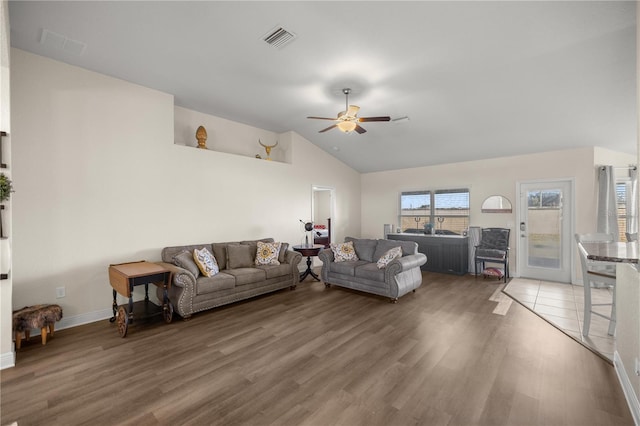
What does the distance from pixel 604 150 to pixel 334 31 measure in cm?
552

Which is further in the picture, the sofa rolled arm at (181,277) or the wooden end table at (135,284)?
the sofa rolled arm at (181,277)

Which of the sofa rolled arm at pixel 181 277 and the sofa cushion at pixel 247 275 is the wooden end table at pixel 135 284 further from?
the sofa cushion at pixel 247 275

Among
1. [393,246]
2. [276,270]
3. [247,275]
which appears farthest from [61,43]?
[393,246]

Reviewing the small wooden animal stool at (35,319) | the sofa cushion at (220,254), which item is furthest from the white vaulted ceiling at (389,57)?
the small wooden animal stool at (35,319)

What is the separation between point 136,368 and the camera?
99.0 inches

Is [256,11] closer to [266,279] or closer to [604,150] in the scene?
[266,279]

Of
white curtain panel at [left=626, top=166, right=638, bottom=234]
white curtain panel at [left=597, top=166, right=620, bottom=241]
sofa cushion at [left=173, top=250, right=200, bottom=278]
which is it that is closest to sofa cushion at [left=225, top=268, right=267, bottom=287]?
sofa cushion at [left=173, top=250, right=200, bottom=278]

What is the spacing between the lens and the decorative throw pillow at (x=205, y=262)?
4.01 m

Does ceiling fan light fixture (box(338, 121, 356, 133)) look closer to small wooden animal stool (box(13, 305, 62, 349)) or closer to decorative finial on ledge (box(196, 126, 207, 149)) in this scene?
decorative finial on ledge (box(196, 126, 207, 149))

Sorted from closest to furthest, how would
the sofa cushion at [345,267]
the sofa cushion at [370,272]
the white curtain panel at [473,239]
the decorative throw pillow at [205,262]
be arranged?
the decorative throw pillow at [205,262] → the sofa cushion at [370,272] → the sofa cushion at [345,267] → the white curtain panel at [473,239]

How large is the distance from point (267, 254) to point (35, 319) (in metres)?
2.89

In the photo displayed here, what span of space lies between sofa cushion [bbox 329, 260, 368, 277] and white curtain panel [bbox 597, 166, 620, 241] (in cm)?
417

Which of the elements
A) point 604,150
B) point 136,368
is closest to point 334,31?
point 136,368

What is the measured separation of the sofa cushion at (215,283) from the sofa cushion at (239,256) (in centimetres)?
49
